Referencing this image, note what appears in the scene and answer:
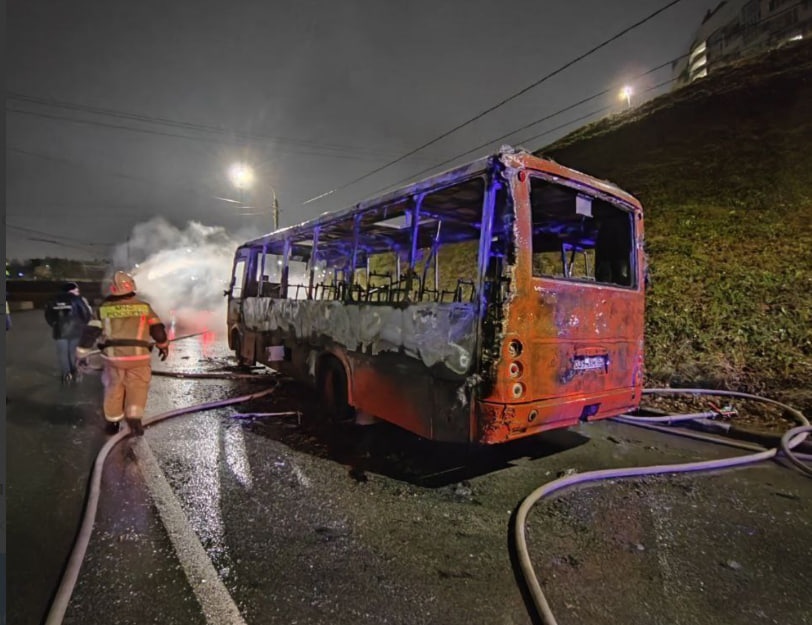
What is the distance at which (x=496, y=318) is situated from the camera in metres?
3.26

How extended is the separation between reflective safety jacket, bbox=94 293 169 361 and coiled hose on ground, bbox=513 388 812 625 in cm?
432

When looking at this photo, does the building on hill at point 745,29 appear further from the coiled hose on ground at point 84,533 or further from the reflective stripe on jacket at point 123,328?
the coiled hose on ground at point 84,533

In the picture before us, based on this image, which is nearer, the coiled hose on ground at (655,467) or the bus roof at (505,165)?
the coiled hose on ground at (655,467)

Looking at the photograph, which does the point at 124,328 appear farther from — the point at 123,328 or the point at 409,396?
the point at 409,396

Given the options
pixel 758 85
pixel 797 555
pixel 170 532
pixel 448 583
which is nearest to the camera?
pixel 448 583

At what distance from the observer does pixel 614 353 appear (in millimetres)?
4184

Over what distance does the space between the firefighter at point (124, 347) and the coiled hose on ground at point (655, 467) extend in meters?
4.34

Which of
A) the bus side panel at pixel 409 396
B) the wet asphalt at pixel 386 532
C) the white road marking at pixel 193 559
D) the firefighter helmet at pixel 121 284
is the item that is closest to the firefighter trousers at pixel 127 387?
the wet asphalt at pixel 386 532

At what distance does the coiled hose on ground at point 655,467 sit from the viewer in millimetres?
2342

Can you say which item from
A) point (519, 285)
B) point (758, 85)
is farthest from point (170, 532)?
point (758, 85)

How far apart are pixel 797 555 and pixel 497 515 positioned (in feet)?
6.59

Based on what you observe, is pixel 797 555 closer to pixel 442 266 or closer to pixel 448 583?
pixel 448 583

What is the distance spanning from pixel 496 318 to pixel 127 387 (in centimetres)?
439

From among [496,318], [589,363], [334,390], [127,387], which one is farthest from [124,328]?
[589,363]
